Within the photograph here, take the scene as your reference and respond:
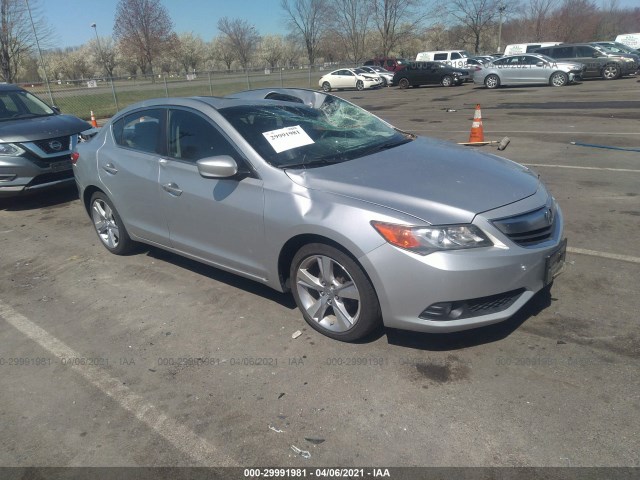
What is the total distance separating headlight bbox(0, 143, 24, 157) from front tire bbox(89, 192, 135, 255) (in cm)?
252

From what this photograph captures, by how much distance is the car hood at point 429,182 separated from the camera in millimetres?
3016

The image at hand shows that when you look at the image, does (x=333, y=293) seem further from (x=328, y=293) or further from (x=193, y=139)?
(x=193, y=139)

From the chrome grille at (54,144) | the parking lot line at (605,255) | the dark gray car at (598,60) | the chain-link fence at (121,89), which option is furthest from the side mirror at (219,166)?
the dark gray car at (598,60)

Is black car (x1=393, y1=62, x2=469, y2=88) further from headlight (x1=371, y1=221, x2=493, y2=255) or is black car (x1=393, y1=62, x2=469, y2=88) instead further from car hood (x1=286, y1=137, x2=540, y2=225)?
headlight (x1=371, y1=221, x2=493, y2=255)

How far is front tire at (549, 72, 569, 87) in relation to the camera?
76.2 ft

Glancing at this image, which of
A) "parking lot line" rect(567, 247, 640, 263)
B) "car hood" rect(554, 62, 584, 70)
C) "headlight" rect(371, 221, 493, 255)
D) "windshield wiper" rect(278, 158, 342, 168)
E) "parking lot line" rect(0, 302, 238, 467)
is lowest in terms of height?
"parking lot line" rect(0, 302, 238, 467)

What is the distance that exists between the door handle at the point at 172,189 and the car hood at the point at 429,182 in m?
1.13

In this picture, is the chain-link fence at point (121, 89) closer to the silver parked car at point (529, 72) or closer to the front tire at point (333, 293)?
the silver parked car at point (529, 72)

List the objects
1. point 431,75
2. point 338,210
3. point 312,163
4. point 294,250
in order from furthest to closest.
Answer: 1. point 431,75
2. point 312,163
3. point 294,250
4. point 338,210

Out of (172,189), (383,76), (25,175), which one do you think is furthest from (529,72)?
(172,189)

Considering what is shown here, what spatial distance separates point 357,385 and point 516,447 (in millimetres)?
931

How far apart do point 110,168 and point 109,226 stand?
2.41ft

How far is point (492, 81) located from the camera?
2556 cm

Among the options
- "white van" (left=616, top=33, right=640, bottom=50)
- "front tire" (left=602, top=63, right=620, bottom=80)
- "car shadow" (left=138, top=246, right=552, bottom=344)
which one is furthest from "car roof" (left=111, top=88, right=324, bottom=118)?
"white van" (left=616, top=33, right=640, bottom=50)
